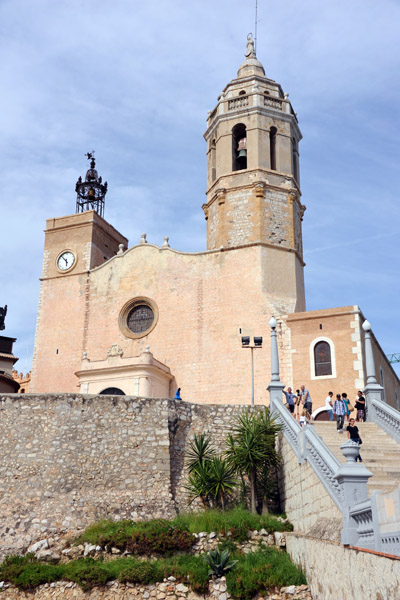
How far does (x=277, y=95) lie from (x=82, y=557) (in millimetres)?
23194

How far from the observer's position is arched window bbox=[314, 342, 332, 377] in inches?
950

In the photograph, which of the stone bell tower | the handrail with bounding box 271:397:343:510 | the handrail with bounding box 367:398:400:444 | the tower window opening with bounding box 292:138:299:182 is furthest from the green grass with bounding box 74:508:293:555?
the tower window opening with bounding box 292:138:299:182

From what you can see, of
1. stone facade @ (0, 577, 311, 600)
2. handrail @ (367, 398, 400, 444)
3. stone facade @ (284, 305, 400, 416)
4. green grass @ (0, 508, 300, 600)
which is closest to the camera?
green grass @ (0, 508, 300, 600)

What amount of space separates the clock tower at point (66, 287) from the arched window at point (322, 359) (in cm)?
1022

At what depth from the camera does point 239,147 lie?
2986 cm

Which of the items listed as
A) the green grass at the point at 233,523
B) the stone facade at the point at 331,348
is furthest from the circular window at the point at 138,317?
the green grass at the point at 233,523

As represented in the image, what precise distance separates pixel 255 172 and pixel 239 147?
2.07 meters

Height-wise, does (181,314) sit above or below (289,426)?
above

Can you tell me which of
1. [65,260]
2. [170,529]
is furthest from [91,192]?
[170,529]

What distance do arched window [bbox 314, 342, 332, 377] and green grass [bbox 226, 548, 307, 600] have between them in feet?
35.2

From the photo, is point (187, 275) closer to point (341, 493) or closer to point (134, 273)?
point (134, 273)

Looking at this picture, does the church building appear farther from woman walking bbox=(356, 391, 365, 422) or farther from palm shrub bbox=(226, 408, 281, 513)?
palm shrub bbox=(226, 408, 281, 513)

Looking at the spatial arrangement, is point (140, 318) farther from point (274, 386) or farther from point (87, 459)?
point (87, 459)

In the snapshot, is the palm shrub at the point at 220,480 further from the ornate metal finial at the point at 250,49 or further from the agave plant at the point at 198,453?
the ornate metal finial at the point at 250,49
